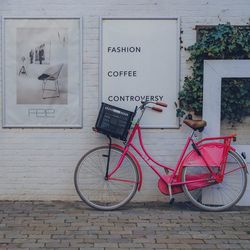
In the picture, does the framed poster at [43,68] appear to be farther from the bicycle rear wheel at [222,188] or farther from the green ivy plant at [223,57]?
the bicycle rear wheel at [222,188]

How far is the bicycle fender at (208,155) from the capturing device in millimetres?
8070

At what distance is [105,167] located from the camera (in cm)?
838

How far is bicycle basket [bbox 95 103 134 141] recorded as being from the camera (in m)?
8.06

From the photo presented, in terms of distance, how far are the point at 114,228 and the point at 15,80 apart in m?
2.38

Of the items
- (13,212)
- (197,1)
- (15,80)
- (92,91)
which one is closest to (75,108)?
(92,91)

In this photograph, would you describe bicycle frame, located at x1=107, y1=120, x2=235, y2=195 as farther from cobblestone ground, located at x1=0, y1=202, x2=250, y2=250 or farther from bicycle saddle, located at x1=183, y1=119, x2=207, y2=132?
cobblestone ground, located at x1=0, y1=202, x2=250, y2=250

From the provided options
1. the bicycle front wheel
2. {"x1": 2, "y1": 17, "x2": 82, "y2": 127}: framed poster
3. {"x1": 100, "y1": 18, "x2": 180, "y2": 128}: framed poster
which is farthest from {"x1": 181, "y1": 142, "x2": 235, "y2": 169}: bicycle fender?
{"x1": 2, "y1": 17, "x2": 82, "y2": 127}: framed poster

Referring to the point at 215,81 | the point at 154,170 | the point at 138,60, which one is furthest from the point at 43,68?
the point at 215,81

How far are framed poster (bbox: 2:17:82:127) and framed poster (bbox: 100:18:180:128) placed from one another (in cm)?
37

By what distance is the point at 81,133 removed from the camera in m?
8.51

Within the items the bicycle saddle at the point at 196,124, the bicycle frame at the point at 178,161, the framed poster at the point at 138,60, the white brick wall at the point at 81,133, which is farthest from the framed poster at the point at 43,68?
the bicycle saddle at the point at 196,124

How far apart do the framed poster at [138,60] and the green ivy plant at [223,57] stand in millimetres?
197

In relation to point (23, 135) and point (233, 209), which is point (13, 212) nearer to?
point (23, 135)

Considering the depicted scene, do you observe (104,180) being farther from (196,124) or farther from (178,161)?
(196,124)
